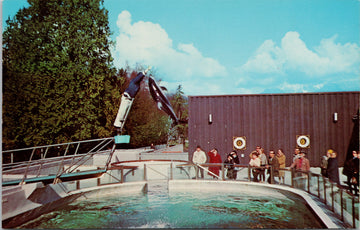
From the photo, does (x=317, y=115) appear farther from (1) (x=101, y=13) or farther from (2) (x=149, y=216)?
(1) (x=101, y=13)

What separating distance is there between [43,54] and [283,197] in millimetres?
→ 14929

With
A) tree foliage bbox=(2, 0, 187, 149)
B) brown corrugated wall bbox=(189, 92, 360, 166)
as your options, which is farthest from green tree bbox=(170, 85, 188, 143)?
brown corrugated wall bbox=(189, 92, 360, 166)

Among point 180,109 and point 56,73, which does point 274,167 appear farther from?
point 180,109

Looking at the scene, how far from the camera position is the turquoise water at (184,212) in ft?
25.4

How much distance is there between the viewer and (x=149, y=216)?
27.9 ft

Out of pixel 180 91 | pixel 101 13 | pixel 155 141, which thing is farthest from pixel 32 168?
pixel 180 91

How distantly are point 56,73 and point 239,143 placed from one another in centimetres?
1113

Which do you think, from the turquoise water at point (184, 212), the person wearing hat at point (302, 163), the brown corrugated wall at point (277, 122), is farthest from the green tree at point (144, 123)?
the person wearing hat at point (302, 163)

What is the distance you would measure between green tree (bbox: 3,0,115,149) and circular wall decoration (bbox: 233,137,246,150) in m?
8.41

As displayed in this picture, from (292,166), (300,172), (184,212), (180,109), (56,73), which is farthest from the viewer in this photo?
(180,109)

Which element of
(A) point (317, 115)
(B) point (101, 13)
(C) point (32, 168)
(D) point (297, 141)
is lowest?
(C) point (32, 168)

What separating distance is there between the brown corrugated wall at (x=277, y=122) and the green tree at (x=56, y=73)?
21.4 feet

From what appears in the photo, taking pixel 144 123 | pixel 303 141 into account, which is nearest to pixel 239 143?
pixel 303 141

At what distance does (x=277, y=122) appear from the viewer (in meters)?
17.0
